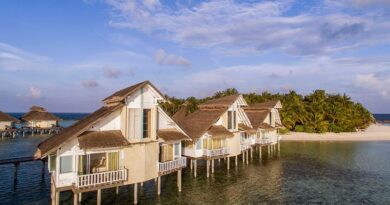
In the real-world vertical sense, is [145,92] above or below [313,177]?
above

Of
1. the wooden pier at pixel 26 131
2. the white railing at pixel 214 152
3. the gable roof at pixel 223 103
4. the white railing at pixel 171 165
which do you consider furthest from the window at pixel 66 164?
the wooden pier at pixel 26 131

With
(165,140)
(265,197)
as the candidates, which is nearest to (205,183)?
(265,197)

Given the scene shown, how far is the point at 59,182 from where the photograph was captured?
62.3 feet

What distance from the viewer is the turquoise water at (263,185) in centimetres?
2472

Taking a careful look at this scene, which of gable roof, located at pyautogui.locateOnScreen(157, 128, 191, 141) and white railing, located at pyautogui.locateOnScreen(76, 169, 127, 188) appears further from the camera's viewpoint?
gable roof, located at pyautogui.locateOnScreen(157, 128, 191, 141)

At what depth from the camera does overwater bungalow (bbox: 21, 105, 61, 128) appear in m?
73.5

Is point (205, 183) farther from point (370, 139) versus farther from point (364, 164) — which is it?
point (370, 139)

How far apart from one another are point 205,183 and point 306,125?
5097cm

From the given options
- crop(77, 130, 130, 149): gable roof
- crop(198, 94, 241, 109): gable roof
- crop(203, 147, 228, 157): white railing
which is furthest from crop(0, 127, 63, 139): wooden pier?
crop(77, 130, 130, 149): gable roof

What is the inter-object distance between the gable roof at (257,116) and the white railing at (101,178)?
26481 mm

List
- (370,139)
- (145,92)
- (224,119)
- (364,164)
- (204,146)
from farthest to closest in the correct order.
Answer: (370,139), (364,164), (224,119), (204,146), (145,92)

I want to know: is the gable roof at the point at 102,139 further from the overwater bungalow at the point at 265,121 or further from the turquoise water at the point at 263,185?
the overwater bungalow at the point at 265,121

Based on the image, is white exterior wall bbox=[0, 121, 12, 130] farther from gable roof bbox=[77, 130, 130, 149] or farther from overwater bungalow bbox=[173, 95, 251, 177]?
gable roof bbox=[77, 130, 130, 149]

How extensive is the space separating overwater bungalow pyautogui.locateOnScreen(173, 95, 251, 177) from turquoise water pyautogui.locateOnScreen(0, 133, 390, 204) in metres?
2.43
